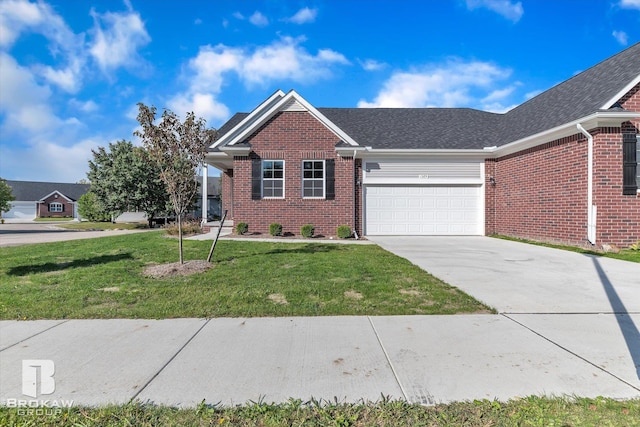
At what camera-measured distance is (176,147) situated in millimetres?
7184

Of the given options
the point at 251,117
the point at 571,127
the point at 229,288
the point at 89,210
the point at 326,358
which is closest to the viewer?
the point at 326,358

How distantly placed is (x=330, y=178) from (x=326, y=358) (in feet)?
35.5

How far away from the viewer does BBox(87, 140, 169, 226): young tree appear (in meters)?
26.9

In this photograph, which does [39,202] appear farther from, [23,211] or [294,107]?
[294,107]

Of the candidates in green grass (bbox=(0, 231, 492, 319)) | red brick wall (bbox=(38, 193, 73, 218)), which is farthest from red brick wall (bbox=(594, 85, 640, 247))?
red brick wall (bbox=(38, 193, 73, 218))

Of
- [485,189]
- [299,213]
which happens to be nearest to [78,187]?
[299,213]

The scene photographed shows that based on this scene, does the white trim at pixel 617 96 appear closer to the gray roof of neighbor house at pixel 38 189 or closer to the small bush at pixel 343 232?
the small bush at pixel 343 232

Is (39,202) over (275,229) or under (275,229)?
over

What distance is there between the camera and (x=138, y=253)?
9.41m

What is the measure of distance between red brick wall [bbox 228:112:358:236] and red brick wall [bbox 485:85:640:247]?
6.70m

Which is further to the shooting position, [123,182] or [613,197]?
[123,182]

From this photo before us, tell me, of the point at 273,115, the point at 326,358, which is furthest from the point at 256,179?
the point at 326,358

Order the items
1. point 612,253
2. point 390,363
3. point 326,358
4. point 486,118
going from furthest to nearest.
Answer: point 486,118
point 612,253
point 326,358
point 390,363
